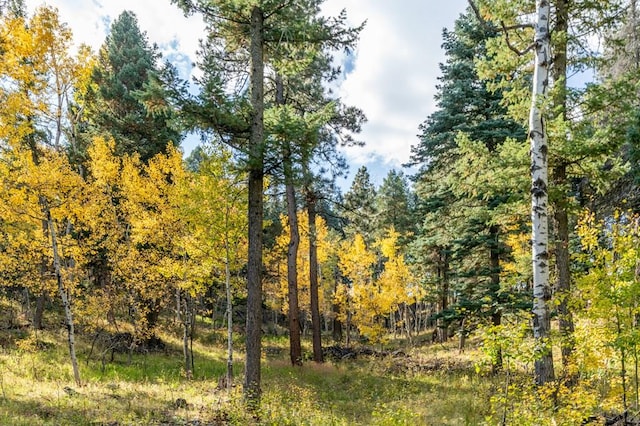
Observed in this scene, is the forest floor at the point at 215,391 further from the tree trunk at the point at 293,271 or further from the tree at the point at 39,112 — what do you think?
Result: the tree at the point at 39,112

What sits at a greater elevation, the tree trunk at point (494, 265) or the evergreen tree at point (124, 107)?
the evergreen tree at point (124, 107)

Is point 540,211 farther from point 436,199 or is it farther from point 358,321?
point 358,321

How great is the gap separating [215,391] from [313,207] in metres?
8.03

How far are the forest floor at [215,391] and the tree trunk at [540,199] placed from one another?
1.24 metres

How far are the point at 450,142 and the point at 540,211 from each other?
875 cm

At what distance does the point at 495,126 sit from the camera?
42.1 feet

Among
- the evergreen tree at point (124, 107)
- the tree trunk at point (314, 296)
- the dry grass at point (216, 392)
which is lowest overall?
the dry grass at point (216, 392)

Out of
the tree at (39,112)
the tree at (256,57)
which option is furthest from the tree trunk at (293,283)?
the tree at (39,112)

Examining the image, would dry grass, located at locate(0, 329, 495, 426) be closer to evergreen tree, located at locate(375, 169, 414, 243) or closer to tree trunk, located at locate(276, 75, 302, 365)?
tree trunk, located at locate(276, 75, 302, 365)

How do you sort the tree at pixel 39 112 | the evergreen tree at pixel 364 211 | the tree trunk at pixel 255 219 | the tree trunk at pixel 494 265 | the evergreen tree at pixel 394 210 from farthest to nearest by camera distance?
the evergreen tree at pixel 394 210
the evergreen tree at pixel 364 211
the tree trunk at pixel 494 265
the tree at pixel 39 112
the tree trunk at pixel 255 219

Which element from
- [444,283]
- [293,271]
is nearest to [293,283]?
[293,271]

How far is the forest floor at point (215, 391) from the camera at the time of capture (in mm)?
7340

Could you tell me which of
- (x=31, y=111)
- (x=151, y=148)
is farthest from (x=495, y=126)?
(x=151, y=148)

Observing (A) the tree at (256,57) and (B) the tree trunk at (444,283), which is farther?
(B) the tree trunk at (444,283)
